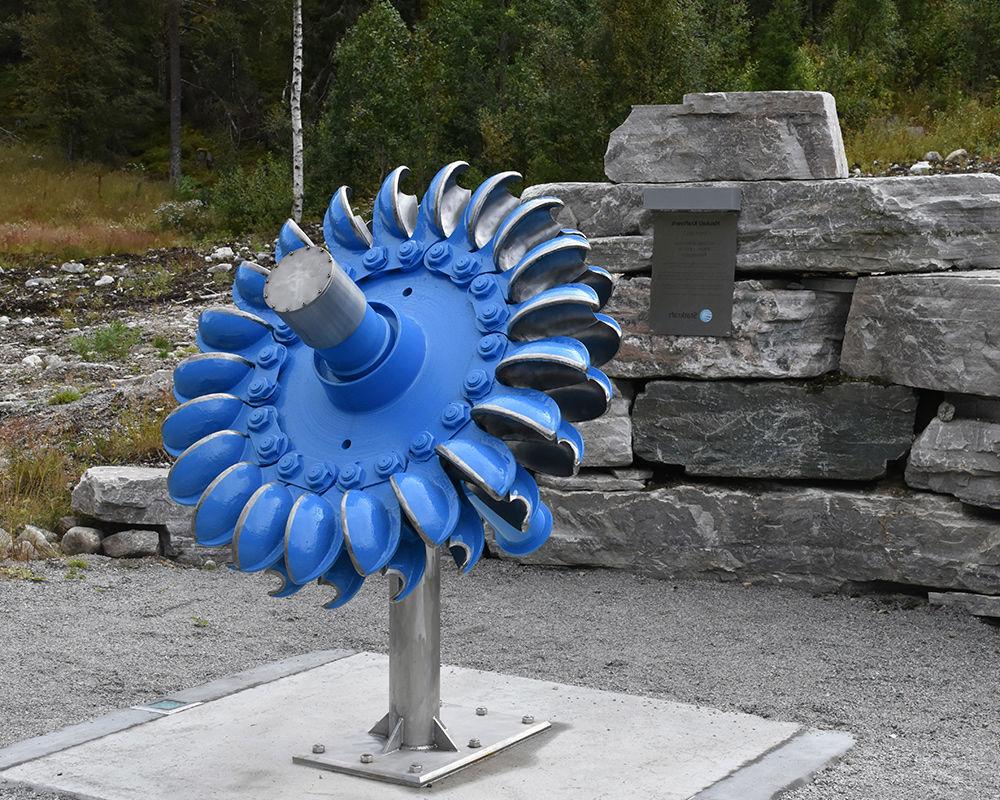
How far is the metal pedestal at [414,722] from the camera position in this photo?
3648 mm

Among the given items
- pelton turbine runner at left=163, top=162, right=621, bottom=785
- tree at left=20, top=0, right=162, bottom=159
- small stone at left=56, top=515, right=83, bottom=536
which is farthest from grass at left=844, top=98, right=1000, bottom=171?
tree at left=20, top=0, right=162, bottom=159

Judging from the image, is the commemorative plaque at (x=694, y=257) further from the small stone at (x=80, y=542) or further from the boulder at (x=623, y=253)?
the small stone at (x=80, y=542)

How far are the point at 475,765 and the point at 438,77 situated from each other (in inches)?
673

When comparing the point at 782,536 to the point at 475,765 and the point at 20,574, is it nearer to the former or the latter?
the point at 475,765

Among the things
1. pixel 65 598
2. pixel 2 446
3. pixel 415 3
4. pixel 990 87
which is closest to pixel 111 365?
pixel 2 446

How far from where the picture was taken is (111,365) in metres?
10.5

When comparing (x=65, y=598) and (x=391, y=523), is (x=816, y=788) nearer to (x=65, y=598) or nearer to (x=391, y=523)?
(x=391, y=523)

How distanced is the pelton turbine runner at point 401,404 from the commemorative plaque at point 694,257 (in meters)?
2.36

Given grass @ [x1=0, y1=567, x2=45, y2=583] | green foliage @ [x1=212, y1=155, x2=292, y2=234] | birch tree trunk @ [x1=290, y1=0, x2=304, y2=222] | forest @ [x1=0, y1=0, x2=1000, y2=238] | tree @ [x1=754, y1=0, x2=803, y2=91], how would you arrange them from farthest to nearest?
green foliage @ [x1=212, y1=155, x2=292, y2=234], birch tree trunk @ [x1=290, y1=0, x2=304, y2=222], tree @ [x1=754, y1=0, x2=803, y2=91], forest @ [x1=0, y1=0, x2=1000, y2=238], grass @ [x1=0, y1=567, x2=45, y2=583]

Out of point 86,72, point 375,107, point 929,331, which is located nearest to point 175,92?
point 86,72

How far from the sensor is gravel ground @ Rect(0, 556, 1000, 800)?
424cm

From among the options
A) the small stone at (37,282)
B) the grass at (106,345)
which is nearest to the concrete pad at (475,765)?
the grass at (106,345)

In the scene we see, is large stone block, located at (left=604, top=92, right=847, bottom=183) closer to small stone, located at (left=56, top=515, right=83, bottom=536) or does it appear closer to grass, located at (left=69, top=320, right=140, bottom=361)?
small stone, located at (left=56, top=515, right=83, bottom=536)

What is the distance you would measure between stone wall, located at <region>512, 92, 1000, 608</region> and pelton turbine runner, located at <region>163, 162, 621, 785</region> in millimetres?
2210
